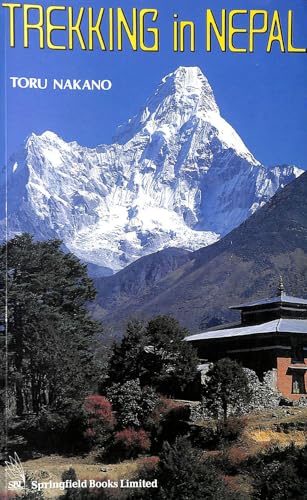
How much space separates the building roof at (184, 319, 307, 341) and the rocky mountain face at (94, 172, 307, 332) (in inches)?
1000

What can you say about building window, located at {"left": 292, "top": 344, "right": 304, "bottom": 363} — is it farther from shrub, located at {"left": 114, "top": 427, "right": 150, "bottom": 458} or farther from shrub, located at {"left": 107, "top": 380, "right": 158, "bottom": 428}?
shrub, located at {"left": 114, "top": 427, "right": 150, "bottom": 458}

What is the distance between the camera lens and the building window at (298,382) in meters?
26.9

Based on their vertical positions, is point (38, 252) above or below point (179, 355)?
above

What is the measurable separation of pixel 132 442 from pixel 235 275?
130ft

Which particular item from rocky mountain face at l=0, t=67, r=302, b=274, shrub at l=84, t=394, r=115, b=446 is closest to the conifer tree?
rocky mountain face at l=0, t=67, r=302, b=274

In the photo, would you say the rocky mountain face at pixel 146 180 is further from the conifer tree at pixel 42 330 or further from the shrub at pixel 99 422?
the shrub at pixel 99 422

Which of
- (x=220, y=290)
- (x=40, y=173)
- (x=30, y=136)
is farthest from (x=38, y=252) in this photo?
(x=220, y=290)

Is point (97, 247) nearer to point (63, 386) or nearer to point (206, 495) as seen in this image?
point (63, 386)

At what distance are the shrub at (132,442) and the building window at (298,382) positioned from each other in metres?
5.62

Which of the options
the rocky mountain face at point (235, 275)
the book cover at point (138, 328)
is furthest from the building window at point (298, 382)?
the rocky mountain face at point (235, 275)

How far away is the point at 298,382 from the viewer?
88.6ft

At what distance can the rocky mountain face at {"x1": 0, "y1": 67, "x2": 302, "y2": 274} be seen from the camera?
23483 mm

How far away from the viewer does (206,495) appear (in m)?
17.5

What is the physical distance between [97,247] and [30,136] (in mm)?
10512
